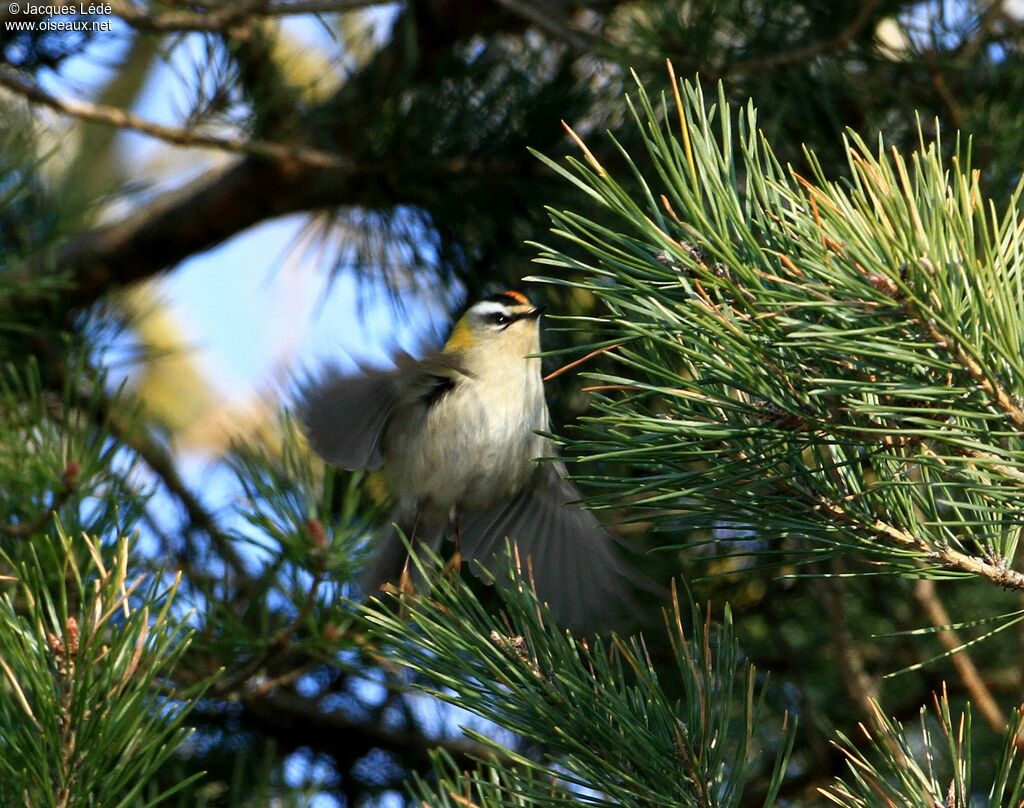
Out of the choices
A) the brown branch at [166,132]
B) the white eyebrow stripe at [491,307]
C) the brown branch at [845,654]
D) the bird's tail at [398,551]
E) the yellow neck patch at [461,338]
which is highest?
the brown branch at [166,132]

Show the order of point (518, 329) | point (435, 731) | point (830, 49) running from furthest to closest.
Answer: point (435, 731) < point (518, 329) < point (830, 49)

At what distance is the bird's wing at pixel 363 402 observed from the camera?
2.24 meters

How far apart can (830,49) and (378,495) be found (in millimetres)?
1559

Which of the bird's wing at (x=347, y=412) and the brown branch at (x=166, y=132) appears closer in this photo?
the bird's wing at (x=347, y=412)

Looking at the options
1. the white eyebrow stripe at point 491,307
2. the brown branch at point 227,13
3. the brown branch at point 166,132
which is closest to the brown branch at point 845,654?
the white eyebrow stripe at point 491,307

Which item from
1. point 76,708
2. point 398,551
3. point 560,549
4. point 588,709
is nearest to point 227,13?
point 398,551

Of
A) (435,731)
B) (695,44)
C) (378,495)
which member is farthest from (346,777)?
(695,44)

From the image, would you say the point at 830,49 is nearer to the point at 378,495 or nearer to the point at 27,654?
the point at 378,495

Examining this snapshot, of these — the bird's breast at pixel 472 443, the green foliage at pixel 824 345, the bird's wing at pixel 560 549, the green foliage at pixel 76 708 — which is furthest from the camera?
the bird's breast at pixel 472 443

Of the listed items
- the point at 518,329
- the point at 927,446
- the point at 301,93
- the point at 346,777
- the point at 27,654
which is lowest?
the point at 346,777

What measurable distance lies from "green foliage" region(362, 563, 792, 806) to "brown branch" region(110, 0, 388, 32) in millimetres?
1562

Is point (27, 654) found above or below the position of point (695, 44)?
below

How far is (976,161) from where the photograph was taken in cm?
252

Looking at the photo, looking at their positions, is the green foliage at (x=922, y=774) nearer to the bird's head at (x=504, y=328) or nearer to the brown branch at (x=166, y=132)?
the bird's head at (x=504, y=328)
